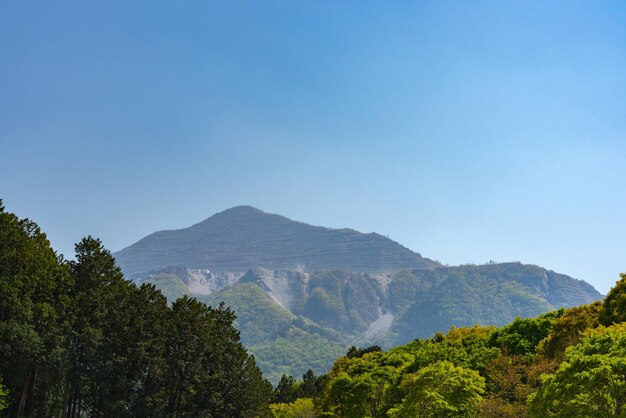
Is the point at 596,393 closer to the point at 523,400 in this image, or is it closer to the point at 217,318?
the point at 523,400

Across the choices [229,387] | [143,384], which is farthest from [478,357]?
[143,384]

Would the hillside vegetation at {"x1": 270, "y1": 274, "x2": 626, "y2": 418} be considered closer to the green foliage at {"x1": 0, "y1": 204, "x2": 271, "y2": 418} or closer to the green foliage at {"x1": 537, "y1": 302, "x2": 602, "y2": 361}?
the green foliage at {"x1": 537, "y1": 302, "x2": 602, "y2": 361}

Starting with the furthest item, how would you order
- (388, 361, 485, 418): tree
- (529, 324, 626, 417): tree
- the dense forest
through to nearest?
(388, 361, 485, 418): tree
the dense forest
(529, 324, 626, 417): tree

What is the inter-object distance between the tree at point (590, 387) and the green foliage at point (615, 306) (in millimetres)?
28103

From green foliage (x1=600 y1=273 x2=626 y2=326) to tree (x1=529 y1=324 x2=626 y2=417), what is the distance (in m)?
28.1

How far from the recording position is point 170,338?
2896 inches

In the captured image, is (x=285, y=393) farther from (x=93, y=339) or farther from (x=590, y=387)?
(x=590, y=387)

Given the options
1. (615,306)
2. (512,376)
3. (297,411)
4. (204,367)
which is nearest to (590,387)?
(512,376)

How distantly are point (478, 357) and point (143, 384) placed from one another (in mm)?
37038

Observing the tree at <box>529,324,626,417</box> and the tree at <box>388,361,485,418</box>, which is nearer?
the tree at <box>529,324,626,417</box>

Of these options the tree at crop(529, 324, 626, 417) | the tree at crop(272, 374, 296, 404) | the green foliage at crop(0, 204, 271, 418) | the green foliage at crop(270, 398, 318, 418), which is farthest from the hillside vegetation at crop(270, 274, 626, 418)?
the tree at crop(272, 374, 296, 404)

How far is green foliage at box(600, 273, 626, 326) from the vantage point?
69562 millimetres

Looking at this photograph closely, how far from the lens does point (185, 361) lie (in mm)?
73750

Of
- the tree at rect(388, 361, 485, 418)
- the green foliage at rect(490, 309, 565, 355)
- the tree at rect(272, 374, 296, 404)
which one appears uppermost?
the green foliage at rect(490, 309, 565, 355)
